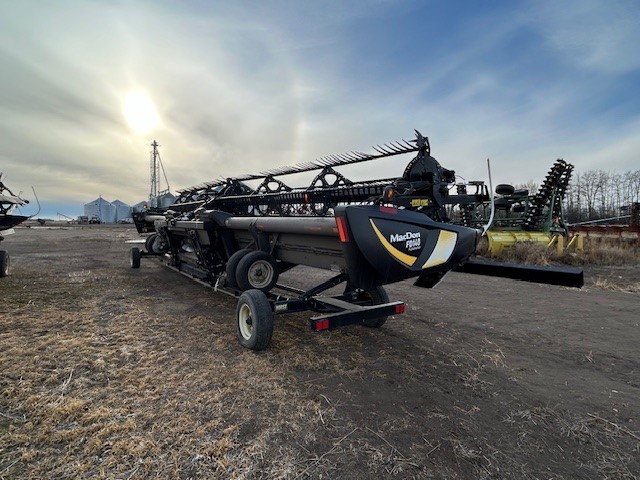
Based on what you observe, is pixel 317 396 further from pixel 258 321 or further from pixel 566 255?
pixel 566 255

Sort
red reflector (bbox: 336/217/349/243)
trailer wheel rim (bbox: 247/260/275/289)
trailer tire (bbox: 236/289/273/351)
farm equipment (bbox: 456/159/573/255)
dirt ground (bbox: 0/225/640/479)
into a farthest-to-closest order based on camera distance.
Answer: farm equipment (bbox: 456/159/573/255) → trailer wheel rim (bbox: 247/260/275/289) → trailer tire (bbox: 236/289/273/351) → red reflector (bbox: 336/217/349/243) → dirt ground (bbox: 0/225/640/479)

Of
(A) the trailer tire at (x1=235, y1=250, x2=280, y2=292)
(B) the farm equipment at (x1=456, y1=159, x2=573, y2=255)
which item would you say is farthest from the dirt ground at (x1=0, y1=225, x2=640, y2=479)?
(B) the farm equipment at (x1=456, y1=159, x2=573, y2=255)

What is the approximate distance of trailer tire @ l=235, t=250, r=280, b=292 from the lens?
178 inches

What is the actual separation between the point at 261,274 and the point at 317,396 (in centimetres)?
217

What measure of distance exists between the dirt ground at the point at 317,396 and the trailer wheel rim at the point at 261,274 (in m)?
0.66

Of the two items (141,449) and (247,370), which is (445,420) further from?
(141,449)

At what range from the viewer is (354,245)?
3236 millimetres

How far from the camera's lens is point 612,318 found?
5297 millimetres

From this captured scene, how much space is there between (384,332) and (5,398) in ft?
12.2

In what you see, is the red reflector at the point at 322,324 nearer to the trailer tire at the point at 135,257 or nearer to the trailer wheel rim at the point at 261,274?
the trailer wheel rim at the point at 261,274

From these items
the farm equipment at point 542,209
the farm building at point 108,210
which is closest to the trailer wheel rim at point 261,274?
the farm equipment at point 542,209

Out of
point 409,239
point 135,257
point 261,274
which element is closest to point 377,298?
point 409,239

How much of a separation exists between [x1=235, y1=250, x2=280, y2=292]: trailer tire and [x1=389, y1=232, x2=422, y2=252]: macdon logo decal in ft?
6.35

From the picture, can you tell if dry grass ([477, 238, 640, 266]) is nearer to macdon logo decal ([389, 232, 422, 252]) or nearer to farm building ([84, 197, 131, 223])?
macdon logo decal ([389, 232, 422, 252])
